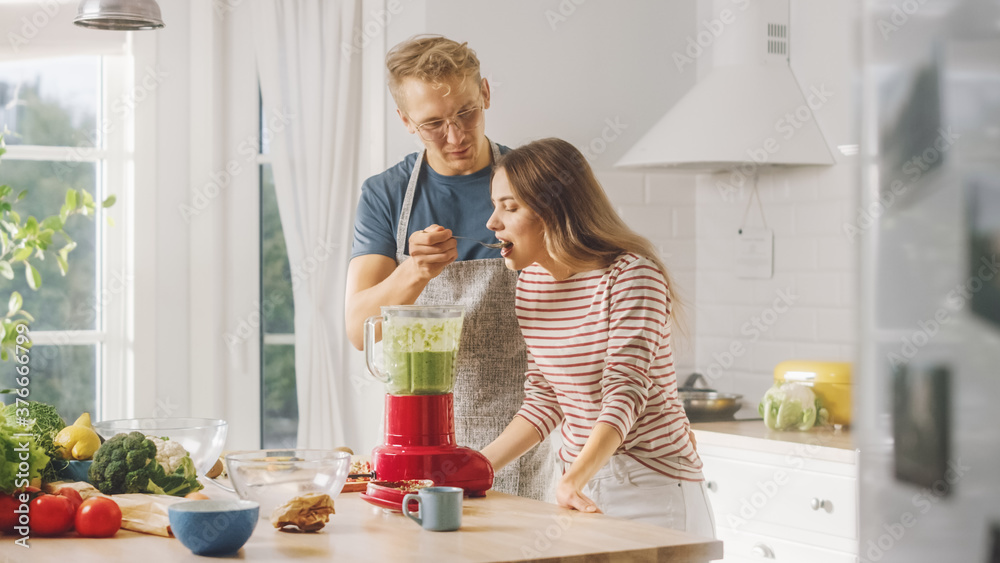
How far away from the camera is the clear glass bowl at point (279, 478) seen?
1.46 meters

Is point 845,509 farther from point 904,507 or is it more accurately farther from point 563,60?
point 563,60

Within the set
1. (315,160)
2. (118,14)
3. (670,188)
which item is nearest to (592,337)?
(118,14)

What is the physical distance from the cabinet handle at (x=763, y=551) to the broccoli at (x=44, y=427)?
6.25 feet

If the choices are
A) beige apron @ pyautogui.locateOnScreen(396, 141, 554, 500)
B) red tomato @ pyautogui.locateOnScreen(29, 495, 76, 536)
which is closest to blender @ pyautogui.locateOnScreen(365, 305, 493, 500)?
beige apron @ pyautogui.locateOnScreen(396, 141, 554, 500)

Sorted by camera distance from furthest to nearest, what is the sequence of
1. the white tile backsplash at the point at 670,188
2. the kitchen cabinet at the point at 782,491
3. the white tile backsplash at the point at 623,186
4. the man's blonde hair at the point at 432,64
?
1. the white tile backsplash at the point at 670,188
2. the white tile backsplash at the point at 623,186
3. the kitchen cabinet at the point at 782,491
4. the man's blonde hair at the point at 432,64

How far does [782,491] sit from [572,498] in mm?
1351

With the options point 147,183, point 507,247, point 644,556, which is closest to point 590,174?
point 507,247

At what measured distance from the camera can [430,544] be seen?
133 cm

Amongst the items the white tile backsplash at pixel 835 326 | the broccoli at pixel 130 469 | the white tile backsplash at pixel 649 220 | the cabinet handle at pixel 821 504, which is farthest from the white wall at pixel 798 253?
the broccoli at pixel 130 469

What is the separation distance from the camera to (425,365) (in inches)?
67.8

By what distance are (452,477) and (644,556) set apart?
1.42 feet

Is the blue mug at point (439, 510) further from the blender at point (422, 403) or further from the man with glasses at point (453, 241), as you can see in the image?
the man with glasses at point (453, 241)

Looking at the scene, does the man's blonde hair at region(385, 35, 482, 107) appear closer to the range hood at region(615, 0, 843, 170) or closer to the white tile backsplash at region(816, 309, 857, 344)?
the range hood at region(615, 0, 843, 170)

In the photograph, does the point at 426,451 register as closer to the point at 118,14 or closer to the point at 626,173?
the point at 118,14
